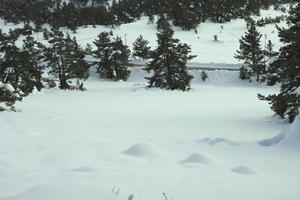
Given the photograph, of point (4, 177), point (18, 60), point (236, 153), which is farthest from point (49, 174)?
A: point (18, 60)

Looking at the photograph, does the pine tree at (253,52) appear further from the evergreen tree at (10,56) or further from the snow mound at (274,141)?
the snow mound at (274,141)

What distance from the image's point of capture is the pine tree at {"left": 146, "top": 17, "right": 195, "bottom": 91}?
39.2m

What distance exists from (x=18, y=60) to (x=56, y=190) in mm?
32308

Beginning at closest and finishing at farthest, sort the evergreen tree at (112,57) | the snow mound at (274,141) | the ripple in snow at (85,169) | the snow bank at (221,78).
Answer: the ripple in snow at (85,169) < the snow mound at (274,141) < the snow bank at (221,78) < the evergreen tree at (112,57)

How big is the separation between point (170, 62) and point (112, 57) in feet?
50.7

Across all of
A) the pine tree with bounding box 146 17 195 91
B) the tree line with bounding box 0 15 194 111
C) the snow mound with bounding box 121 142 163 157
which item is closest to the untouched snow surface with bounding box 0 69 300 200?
the snow mound with bounding box 121 142 163 157

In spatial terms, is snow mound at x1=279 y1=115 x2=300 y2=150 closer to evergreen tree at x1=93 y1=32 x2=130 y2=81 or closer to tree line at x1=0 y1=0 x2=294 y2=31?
evergreen tree at x1=93 y1=32 x2=130 y2=81

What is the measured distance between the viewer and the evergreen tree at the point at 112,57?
51000 mm

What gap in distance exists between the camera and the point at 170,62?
40.0 metres

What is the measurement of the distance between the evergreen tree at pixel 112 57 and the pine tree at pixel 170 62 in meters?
12.1

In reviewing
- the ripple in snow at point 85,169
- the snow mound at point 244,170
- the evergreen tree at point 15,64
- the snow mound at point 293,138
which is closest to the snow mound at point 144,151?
the ripple in snow at point 85,169

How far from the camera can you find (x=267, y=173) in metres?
6.53

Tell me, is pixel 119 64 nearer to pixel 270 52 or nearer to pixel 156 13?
pixel 270 52

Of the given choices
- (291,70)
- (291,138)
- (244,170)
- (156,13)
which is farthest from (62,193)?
(156,13)
